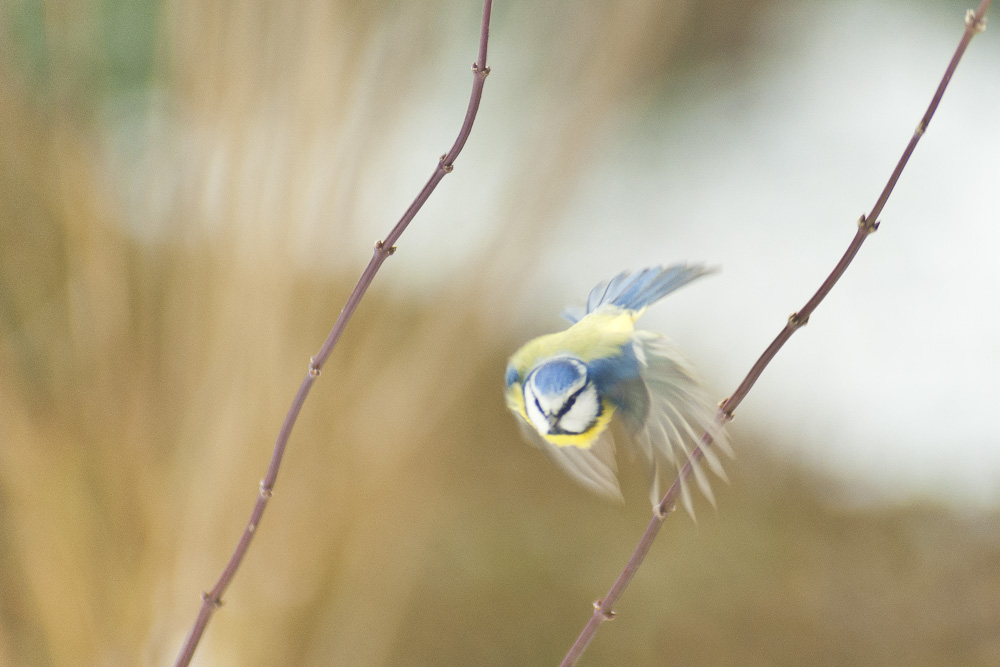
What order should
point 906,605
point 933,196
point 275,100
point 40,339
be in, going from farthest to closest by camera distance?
point 933,196 → point 906,605 → point 40,339 → point 275,100

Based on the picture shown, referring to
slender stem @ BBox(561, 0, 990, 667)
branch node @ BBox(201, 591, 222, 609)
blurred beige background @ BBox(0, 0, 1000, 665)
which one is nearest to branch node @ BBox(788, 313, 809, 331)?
slender stem @ BBox(561, 0, 990, 667)

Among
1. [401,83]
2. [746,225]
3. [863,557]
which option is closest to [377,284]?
[401,83]

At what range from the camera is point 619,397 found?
0.60ft

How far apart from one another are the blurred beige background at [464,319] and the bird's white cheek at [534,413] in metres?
0.44

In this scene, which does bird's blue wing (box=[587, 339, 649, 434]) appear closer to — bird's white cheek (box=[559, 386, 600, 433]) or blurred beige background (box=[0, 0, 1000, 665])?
bird's white cheek (box=[559, 386, 600, 433])

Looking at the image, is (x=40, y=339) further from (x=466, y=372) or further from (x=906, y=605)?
(x=906, y=605)

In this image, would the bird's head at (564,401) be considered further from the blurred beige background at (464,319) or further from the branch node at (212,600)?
the blurred beige background at (464,319)

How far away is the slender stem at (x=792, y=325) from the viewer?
0.17 m

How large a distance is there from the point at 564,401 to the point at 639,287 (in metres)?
0.05

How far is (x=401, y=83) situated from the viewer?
1.95 feet

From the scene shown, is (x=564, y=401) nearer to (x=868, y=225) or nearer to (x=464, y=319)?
(x=868, y=225)

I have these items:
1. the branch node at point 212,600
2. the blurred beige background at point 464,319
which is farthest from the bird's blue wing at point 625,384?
the blurred beige background at point 464,319

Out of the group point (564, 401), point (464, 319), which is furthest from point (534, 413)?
point (464, 319)

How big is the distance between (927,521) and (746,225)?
386mm
